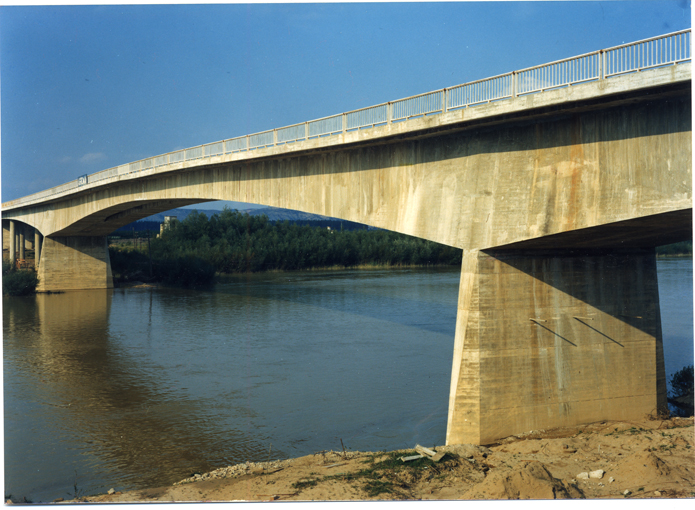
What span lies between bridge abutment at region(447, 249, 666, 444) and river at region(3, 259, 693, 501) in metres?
1.95

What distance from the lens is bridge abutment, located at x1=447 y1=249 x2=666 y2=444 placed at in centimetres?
1272

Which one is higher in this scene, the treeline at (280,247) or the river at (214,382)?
the treeline at (280,247)

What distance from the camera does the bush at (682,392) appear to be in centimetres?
1528

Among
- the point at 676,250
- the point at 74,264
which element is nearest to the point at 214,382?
the point at 74,264

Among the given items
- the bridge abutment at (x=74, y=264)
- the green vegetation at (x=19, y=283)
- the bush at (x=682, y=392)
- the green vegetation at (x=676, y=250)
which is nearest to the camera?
the bush at (x=682, y=392)

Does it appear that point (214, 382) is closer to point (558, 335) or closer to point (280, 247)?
point (558, 335)

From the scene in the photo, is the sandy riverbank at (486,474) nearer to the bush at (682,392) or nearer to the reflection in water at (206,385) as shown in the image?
the reflection in water at (206,385)

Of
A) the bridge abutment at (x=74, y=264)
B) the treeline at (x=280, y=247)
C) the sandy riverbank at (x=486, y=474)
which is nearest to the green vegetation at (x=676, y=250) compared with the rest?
the treeline at (x=280, y=247)

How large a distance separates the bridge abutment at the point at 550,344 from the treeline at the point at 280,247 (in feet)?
140

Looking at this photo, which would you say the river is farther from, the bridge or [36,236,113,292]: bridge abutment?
[36,236,113,292]: bridge abutment

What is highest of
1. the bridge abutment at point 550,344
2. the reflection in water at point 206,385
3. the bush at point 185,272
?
the bush at point 185,272

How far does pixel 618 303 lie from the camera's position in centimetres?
1397

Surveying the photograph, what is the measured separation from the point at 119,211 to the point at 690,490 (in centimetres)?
3666

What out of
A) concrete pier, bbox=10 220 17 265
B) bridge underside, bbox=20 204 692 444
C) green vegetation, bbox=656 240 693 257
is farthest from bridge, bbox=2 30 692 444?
concrete pier, bbox=10 220 17 265
